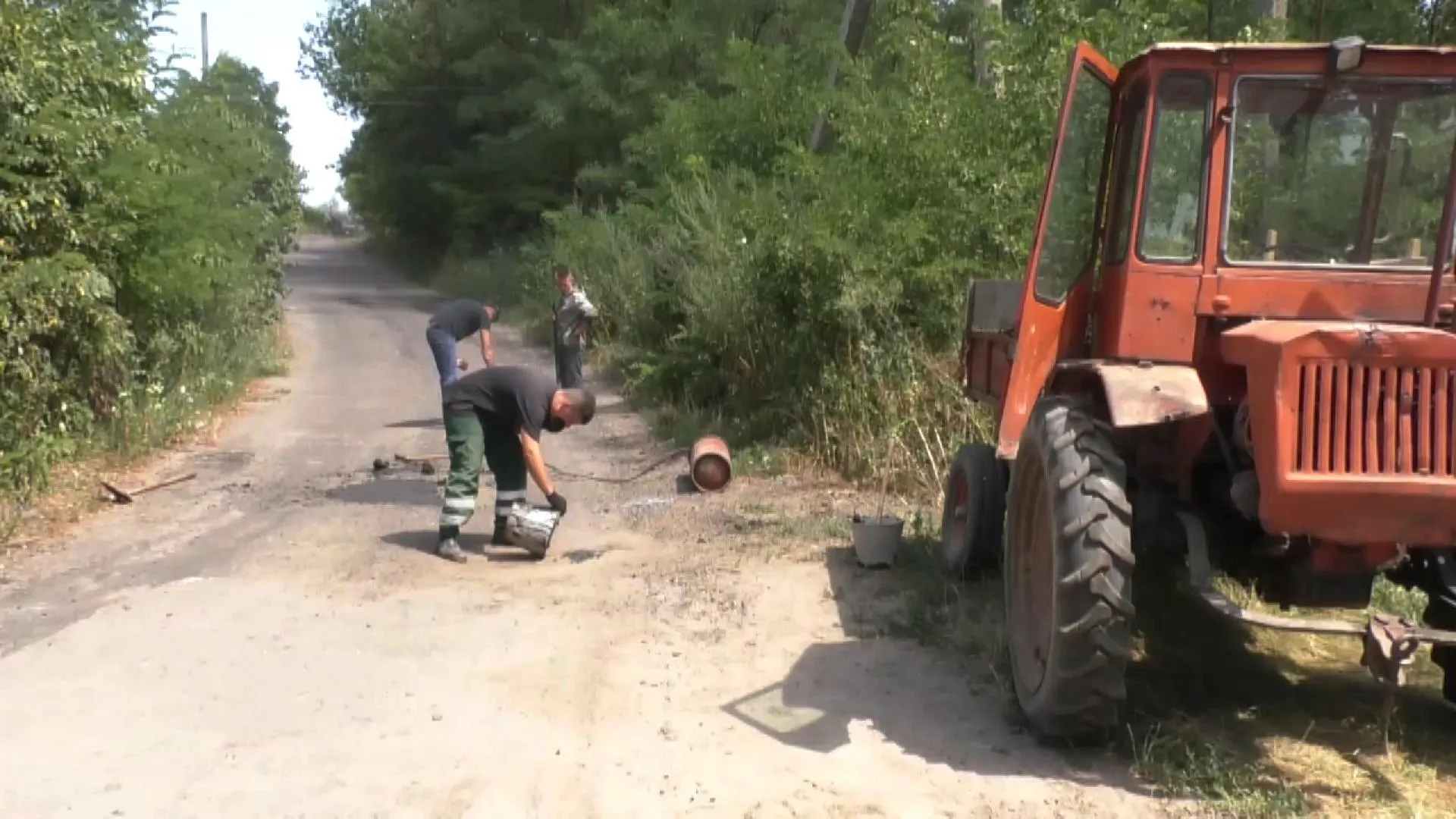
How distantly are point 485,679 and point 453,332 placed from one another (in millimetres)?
6092

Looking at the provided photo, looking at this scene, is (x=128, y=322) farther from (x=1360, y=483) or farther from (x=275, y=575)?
(x=1360, y=483)

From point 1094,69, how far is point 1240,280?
4.09 ft

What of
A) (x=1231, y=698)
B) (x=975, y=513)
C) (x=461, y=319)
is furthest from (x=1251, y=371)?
(x=461, y=319)

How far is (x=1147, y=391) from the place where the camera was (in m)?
5.09

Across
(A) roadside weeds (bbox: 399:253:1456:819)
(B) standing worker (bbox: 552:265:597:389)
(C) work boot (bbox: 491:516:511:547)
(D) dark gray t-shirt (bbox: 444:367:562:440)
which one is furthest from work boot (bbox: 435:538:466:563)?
(B) standing worker (bbox: 552:265:597:389)

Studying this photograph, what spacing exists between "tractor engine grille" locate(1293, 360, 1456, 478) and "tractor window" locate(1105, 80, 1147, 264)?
114 cm

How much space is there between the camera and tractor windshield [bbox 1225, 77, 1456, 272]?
5477 millimetres

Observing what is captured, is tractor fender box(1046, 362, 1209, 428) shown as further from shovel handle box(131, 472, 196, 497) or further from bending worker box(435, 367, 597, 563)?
shovel handle box(131, 472, 196, 497)

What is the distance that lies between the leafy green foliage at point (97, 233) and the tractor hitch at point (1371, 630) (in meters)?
8.15

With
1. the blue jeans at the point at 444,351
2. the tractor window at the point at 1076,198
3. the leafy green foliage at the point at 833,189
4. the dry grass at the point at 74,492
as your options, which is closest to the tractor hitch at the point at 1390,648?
the leafy green foliage at the point at 833,189

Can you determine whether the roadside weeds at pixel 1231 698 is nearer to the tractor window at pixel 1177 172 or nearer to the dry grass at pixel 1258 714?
the dry grass at pixel 1258 714

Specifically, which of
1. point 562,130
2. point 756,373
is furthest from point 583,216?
point 756,373

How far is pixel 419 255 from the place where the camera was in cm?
4403

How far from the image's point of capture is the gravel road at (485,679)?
5.00 metres
